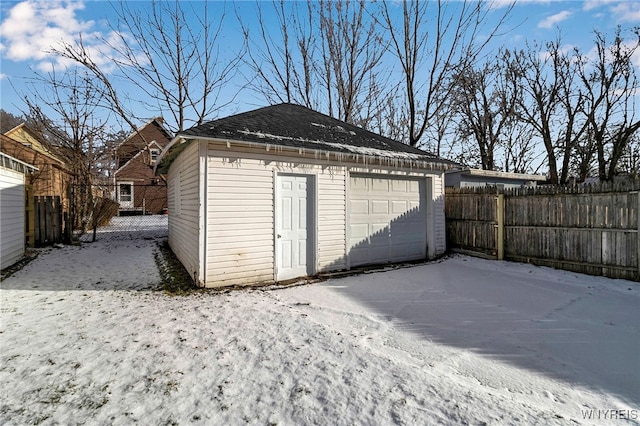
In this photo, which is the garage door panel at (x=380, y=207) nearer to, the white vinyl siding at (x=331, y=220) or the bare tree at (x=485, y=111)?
the white vinyl siding at (x=331, y=220)

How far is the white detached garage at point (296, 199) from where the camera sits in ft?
17.7

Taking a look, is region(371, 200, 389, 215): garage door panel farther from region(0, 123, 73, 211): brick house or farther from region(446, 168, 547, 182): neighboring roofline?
region(0, 123, 73, 211): brick house

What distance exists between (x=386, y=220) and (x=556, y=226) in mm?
3646

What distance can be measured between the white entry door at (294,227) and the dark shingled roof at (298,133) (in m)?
0.79

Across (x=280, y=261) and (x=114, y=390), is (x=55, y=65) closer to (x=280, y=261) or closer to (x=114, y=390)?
(x=280, y=261)

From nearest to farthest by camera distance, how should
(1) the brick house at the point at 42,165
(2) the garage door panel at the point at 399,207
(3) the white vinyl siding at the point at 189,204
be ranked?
(3) the white vinyl siding at the point at 189,204 → (2) the garage door panel at the point at 399,207 → (1) the brick house at the point at 42,165

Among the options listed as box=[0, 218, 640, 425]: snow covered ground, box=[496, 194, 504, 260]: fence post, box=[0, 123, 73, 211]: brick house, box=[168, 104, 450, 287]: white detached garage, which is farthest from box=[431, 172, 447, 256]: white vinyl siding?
box=[0, 123, 73, 211]: brick house

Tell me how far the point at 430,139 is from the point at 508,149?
5997 mm

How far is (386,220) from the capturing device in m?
7.59

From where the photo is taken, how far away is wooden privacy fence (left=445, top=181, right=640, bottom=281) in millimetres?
5828

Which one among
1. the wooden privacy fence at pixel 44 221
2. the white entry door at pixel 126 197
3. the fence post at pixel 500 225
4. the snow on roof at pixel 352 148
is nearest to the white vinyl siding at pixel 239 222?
the snow on roof at pixel 352 148

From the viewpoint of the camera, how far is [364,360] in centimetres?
298

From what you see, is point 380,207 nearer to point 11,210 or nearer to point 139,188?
point 11,210
